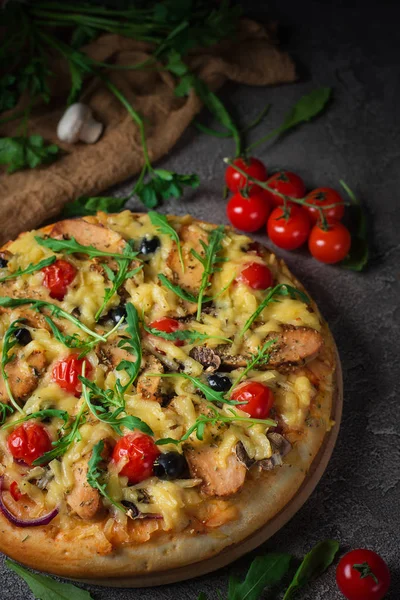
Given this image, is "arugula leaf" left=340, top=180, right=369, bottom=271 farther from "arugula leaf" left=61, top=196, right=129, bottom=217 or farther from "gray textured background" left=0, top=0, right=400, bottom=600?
"arugula leaf" left=61, top=196, right=129, bottom=217

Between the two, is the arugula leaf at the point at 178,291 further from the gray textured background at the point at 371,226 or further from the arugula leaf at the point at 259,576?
the arugula leaf at the point at 259,576

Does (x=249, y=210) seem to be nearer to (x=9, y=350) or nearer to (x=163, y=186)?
(x=163, y=186)

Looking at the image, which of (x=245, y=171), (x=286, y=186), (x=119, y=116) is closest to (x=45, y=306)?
(x=245, y=171)

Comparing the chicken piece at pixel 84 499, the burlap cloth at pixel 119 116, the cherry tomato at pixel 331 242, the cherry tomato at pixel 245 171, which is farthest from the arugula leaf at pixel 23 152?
the chicken piece at pixel 84 499

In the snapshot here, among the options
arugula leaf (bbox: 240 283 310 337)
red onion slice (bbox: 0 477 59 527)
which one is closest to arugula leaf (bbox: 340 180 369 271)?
arugula leaf (bbox: 240 283 310 337)

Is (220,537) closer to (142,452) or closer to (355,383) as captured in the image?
(142,452)

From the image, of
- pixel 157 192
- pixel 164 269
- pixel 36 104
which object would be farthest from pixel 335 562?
pixel 36 104
